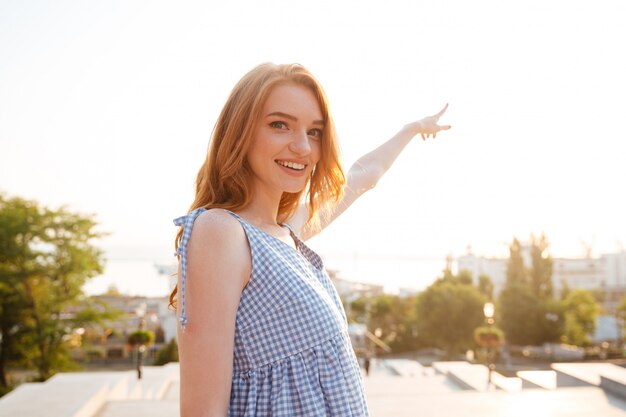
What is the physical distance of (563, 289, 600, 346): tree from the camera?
2639 centimetres

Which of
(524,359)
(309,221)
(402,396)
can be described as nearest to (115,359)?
(524,359)

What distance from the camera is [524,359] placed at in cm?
2600

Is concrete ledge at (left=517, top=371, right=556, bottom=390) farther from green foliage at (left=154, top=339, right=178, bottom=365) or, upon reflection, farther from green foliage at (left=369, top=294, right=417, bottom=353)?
green foliage at (left=369, top=294, right=417, bottom=353)

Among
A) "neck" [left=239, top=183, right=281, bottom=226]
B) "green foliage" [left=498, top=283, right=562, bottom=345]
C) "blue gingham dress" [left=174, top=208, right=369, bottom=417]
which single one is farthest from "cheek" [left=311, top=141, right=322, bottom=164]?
"green foliage" [left=498, top=283, right=562, bottom=345]

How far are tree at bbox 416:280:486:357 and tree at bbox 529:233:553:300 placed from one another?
9.70 feet

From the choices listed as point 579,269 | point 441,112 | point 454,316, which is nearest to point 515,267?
point 454,316

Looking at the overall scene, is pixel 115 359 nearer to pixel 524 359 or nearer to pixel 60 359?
pixel 60 359

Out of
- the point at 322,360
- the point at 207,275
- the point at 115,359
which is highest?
the point at 207,275

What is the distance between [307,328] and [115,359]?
33144 mm

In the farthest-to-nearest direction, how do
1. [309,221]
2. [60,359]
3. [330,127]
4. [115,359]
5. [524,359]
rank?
1. [115,359]
2. [524,359]
3. [60,359]
4. [309,221]
5. [330,127]

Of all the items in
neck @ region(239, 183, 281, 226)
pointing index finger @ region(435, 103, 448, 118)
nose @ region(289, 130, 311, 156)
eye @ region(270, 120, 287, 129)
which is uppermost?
pointing index finger @ region(435, 103, 448, 118)

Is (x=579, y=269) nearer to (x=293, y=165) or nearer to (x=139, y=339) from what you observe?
(x=139, y=339)

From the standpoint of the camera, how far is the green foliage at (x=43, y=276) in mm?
16625

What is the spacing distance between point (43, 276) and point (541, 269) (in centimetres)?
2167
